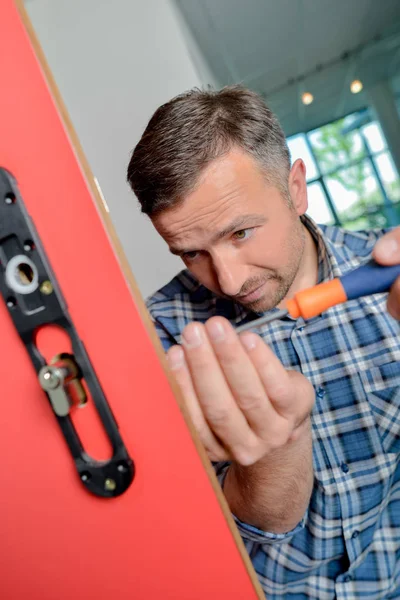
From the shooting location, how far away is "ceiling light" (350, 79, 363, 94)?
5349 mm

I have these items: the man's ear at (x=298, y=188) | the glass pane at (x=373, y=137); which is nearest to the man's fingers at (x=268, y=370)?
the man's ear at (x=298, y=188)

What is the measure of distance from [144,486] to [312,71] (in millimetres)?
4809

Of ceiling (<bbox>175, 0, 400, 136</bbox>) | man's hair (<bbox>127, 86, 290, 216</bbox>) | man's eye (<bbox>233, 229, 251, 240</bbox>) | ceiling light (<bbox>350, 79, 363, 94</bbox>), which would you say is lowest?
man's eye (<bbox>233, 229, 251, 240</bbox>)

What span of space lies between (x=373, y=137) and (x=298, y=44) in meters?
2.63

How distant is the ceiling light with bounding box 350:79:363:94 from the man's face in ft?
16.9

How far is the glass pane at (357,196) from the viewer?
235 inches

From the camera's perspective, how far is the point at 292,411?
0.45 m

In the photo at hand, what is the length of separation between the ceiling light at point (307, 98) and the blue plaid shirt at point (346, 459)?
466 cm

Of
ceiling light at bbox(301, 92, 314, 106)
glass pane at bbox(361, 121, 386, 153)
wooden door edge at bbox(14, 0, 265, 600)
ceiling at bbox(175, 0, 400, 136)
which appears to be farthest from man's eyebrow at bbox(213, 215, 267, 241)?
glass pane at bbox(361, 121, 386, 153)

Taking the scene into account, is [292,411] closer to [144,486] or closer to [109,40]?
[144,486]

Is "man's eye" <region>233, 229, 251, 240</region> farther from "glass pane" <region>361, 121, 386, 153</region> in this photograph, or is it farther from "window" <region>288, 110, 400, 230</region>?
"glass pane" <region>361, 121, 386, 153</region>

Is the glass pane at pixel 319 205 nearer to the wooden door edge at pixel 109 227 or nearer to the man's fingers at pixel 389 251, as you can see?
the man's fingers at pixel 389 251

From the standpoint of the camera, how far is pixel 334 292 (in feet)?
1.54

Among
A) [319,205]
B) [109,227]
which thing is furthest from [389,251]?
[319,205]
